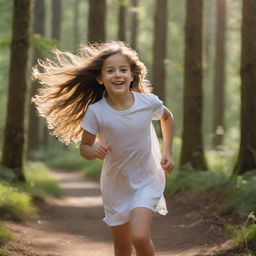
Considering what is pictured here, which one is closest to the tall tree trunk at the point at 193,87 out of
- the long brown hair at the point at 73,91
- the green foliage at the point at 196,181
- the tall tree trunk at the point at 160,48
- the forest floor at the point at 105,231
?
the green foliage at the point at 196,181

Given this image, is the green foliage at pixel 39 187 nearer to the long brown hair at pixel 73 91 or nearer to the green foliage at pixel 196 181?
the green foliage at pixel 196 181

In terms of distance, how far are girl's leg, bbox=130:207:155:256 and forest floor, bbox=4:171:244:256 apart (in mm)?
2170

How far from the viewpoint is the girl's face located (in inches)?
222

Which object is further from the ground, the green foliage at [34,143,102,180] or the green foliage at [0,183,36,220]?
the green foliage at [0,183,36,220]

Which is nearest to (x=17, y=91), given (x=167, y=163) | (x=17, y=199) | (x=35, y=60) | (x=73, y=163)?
(x=17, y=199)

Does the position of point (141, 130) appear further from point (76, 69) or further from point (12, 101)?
point (12, 101)

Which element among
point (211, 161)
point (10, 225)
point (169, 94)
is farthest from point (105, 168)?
point (169, 94)

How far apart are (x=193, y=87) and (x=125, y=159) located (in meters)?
9.48

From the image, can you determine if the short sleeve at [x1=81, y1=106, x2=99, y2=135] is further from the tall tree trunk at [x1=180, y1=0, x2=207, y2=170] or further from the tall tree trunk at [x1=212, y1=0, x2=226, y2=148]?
the tall tree trunk at [x1=212, y1=0, x2=226, y2=148]

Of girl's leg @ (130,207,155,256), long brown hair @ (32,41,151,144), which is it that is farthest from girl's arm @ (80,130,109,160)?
long brown hair @ (32,41,151,144)

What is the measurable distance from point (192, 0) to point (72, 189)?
745 cm

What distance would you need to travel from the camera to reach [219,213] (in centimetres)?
973

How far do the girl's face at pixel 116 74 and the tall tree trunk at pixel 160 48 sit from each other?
17404 mm

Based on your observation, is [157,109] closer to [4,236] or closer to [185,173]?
[4,236]
